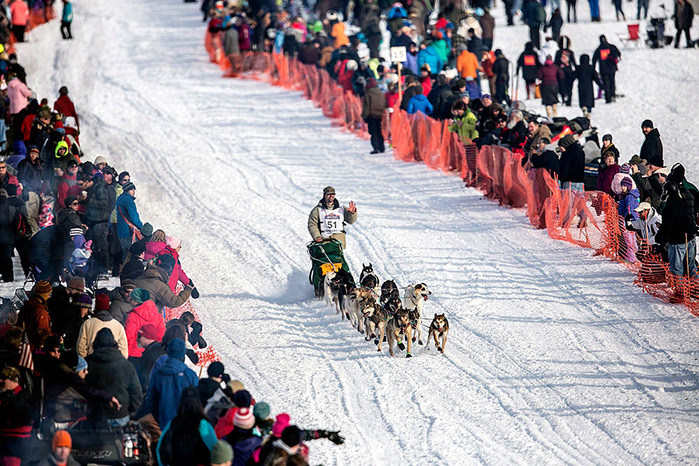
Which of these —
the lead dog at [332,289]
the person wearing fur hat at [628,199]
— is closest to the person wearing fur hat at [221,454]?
the lead dog at [332,289]

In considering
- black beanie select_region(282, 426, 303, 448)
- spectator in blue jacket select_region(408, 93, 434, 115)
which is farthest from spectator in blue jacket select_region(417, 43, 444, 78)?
black beanie select_region(282, 426, 303, 448)

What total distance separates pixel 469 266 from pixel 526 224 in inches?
84.9

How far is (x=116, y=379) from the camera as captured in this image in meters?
8.58

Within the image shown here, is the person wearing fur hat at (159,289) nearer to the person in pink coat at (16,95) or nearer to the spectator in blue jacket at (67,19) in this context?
the person in pink coat at (16,95)

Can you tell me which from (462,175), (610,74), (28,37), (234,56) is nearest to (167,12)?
(28,37)

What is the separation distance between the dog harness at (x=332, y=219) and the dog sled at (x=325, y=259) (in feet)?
0.80

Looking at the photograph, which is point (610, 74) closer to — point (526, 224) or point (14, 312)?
point (526, 224)

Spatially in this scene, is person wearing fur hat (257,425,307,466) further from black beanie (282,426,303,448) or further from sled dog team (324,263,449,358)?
sled dog team (324,263,449,358)

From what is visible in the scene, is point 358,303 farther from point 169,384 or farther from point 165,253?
point 169,384

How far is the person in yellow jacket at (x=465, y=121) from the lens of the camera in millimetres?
19312

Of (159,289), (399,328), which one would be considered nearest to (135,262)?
(159,289)

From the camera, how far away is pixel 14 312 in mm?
10977

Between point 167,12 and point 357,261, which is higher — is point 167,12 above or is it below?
above

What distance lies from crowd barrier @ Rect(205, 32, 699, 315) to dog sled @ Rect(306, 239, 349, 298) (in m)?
3.81
